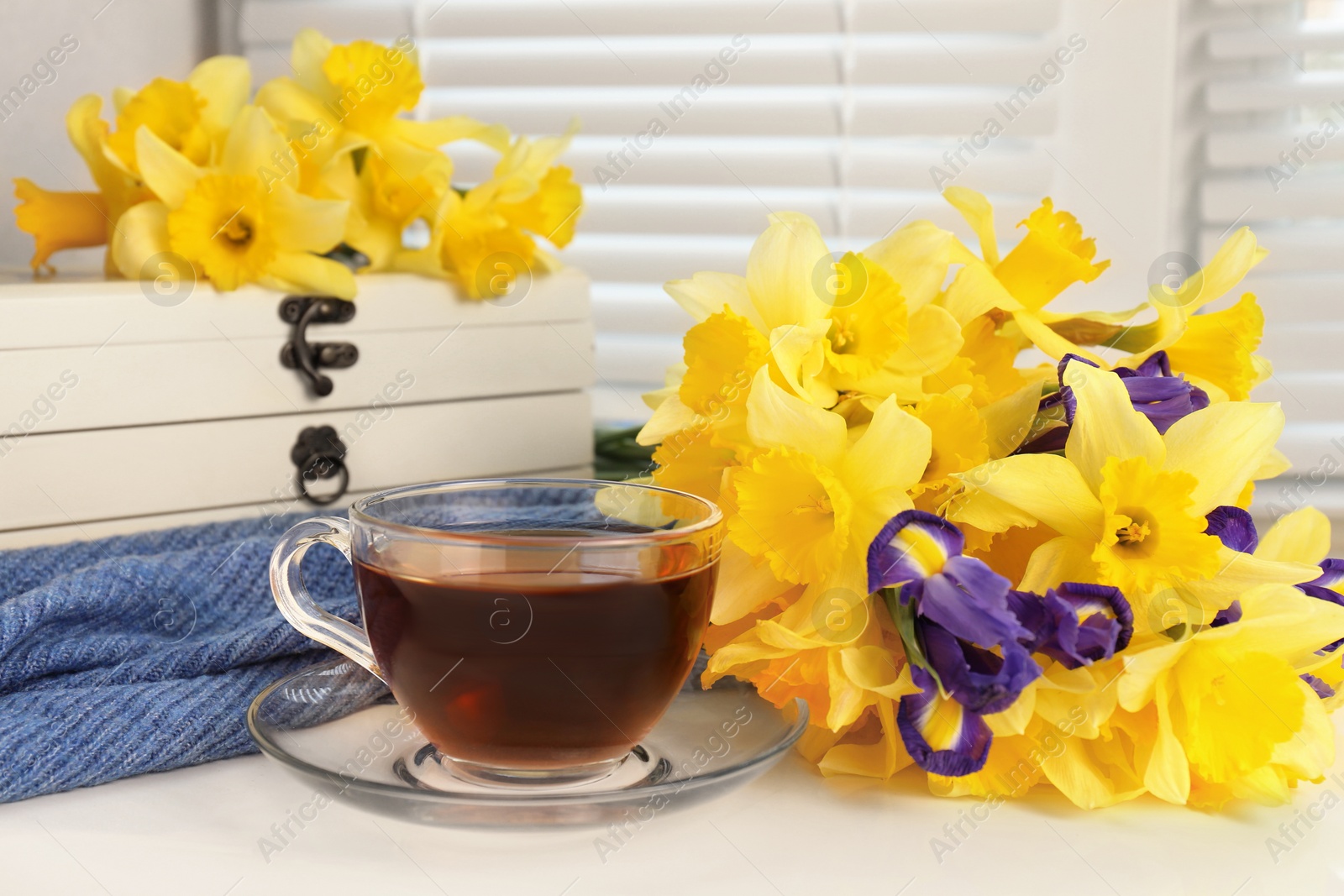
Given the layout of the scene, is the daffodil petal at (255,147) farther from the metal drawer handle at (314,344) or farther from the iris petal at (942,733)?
the iris petal at (942,733)

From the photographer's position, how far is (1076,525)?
1.65ft

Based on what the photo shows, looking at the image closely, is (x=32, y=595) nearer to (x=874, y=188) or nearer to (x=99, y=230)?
(x=99, y=230)

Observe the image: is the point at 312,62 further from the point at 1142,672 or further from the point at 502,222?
the point at 1142,672

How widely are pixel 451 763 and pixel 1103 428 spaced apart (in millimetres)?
314

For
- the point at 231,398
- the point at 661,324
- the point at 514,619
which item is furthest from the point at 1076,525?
the point at 661,324

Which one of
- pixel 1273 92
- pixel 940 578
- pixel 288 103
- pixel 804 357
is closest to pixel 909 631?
pixel 940 578

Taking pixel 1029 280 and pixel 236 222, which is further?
pixel 236 222

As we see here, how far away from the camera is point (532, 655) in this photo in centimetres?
48

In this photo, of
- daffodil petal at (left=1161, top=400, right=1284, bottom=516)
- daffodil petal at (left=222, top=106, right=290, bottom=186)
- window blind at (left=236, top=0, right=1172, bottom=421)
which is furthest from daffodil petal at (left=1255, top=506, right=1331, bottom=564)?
daffodil petal at (left=222, top=106, right=290, bottom=186)

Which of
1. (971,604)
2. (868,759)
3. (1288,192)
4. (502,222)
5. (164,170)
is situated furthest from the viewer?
(1288,192)

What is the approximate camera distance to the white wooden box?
77cm

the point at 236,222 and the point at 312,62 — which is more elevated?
the point at 312,62

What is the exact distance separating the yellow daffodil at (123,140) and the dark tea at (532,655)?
0.51m

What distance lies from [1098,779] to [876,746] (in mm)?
99
